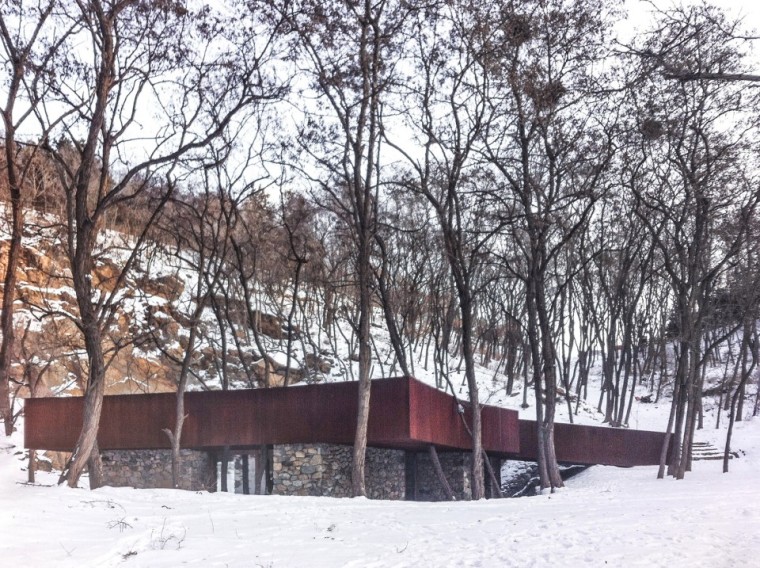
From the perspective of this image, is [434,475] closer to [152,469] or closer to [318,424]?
[318,424]

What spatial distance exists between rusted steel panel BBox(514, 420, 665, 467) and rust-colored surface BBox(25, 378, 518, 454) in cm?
211

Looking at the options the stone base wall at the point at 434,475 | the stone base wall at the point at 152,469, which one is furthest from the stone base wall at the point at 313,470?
the stone base wall at the point at 152,469

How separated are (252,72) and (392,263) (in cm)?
1717

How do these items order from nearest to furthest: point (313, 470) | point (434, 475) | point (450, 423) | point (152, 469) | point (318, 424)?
point (313, 470)
point (318, 424)
point (450, 423)
point (152, 469)
point (434, 475)

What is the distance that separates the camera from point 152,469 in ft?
73.4

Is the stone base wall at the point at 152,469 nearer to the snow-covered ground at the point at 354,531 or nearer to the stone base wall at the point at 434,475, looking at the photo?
the stone base wall at the point at 434,475

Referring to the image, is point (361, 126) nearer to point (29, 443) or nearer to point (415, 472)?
point (415, 472)

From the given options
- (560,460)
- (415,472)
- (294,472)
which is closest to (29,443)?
(294,472)

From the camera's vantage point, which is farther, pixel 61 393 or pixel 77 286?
pixel 61 393

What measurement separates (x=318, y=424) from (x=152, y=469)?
6.33 meters

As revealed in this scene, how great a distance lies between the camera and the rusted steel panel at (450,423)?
18938mm

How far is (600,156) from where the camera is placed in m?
19.7

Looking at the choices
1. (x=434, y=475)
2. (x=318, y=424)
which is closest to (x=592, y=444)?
(x=434, y=475)

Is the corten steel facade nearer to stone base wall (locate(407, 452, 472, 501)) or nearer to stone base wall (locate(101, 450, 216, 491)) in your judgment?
stone base wall (locate(101, 450, 216, 491))
